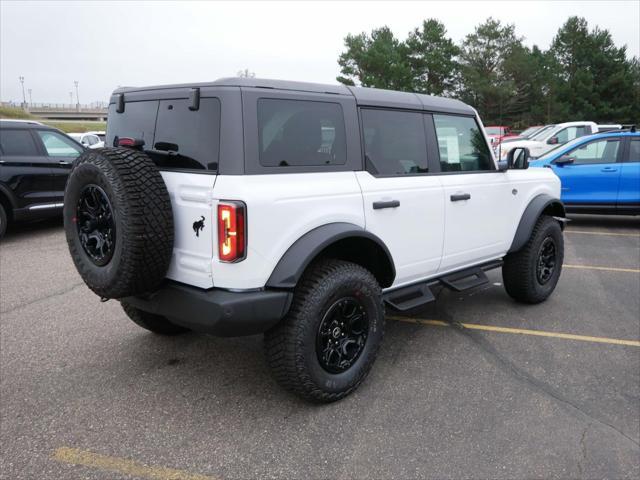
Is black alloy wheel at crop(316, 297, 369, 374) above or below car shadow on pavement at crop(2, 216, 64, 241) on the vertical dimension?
above

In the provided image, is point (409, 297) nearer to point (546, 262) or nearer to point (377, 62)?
point (546, 262)

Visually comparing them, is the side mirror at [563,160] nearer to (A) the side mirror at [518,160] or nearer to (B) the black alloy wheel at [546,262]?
(B) the black alloy wheel at [546,262]

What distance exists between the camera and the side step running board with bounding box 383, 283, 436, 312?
3701 millimetres

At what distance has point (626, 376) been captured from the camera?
3.63 metres

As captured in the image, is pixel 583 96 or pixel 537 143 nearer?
pixel 537 143

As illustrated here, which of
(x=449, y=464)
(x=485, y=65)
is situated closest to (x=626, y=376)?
(x=449, y=464)

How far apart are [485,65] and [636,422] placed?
2622 inches

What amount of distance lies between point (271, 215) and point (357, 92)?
1.26 metres

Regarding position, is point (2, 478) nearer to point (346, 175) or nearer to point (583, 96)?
point (346, 175)

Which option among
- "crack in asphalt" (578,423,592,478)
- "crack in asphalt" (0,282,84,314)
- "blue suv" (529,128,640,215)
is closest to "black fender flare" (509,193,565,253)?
"crack in asphalt" (578,423,592,478)

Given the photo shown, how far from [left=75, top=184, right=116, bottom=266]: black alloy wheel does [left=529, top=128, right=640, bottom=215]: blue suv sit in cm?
879

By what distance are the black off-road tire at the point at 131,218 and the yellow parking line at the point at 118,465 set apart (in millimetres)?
830

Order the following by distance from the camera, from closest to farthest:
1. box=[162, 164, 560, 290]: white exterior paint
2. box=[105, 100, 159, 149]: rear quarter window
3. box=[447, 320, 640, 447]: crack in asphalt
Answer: box=[162, 164, 560, 290]: white exterior paint → box=[447, 320, 640, 447]: crack in asphalt → box=[105, 100, 159, 149]: rear quarter window

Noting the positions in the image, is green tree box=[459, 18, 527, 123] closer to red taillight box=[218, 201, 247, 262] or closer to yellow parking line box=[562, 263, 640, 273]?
yellow parking line box=[562, 263, 640, 273]
